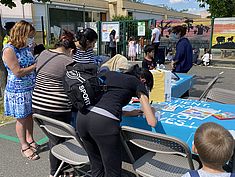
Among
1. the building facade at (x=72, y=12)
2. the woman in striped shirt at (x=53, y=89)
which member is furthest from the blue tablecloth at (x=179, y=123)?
the building facade at (x=72, y=12)

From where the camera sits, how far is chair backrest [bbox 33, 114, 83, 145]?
6.88ft

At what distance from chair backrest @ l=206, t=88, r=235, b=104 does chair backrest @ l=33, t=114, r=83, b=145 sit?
8.06 ft

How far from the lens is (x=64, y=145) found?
2623 millimetres

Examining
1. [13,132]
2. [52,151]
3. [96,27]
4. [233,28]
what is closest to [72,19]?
[96,27]

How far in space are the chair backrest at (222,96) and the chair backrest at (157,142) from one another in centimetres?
222

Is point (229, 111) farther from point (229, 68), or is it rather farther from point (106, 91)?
point (229, 68)

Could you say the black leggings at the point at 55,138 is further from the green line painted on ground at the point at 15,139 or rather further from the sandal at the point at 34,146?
the green line painted on ground at the point at 15,139

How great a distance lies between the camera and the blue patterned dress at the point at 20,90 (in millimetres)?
3043

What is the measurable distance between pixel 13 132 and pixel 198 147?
3613mm

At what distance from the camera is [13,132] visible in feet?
13.9

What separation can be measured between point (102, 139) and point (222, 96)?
8.50 feet

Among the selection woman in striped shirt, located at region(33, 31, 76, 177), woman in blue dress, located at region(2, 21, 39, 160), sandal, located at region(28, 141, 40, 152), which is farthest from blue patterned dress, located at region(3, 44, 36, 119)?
sandal, located at region(28, 141, 40, 152)

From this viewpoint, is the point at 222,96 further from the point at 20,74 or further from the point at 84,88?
the point at 20,74

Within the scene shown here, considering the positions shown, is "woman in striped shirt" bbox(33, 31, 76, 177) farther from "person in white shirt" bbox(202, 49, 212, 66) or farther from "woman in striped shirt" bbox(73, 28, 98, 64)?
"person in white shirt" bbox(202, 49, 212, 66)
